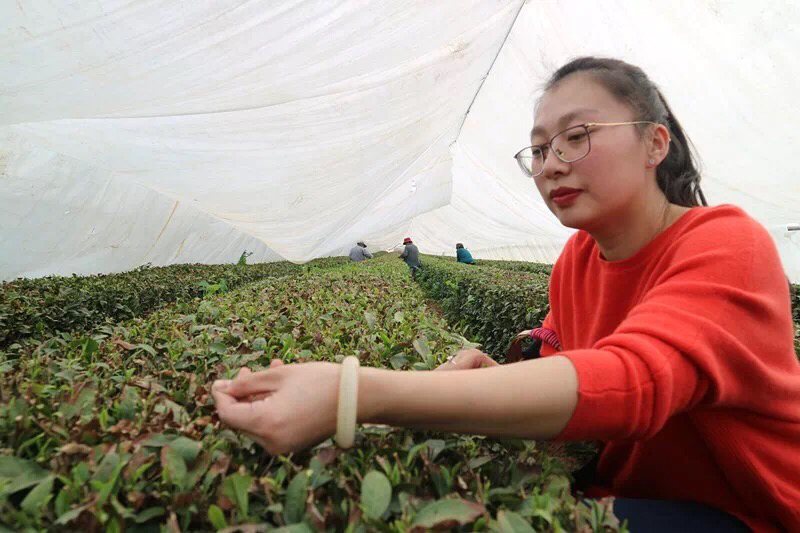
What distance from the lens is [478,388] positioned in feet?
2.89

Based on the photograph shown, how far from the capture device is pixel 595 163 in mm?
1271

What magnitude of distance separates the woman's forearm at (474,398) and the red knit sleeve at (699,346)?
0.04 meters

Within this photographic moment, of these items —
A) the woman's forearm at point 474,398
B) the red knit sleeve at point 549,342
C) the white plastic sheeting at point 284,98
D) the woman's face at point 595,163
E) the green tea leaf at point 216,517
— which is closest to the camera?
the green tea leaf at point 216,517

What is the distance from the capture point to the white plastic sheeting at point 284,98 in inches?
154

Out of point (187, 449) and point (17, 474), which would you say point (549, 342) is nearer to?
point (187, 449)

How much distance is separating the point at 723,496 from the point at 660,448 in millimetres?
176

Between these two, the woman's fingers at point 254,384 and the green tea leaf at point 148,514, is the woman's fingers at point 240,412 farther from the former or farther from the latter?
the green tea leaf at point 148,514

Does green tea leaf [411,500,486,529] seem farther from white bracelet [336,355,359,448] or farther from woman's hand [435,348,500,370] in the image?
woman's hand [435,348,500,370]

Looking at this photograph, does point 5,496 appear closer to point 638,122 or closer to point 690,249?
point 690,249

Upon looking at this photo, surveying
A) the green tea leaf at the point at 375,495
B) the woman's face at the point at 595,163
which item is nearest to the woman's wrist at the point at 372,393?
the green tea leaf at the point at 375,495

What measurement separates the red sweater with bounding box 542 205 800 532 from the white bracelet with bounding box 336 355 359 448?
42 centimetres

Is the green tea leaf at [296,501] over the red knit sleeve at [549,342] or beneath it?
beneath

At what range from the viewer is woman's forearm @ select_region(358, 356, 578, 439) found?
2.87 ft

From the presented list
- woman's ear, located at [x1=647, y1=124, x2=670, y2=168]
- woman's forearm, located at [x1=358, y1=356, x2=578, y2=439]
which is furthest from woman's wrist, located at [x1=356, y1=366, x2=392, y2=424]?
woman's ear, located at [x1=647, y1=124, x2=670, y2=168]
